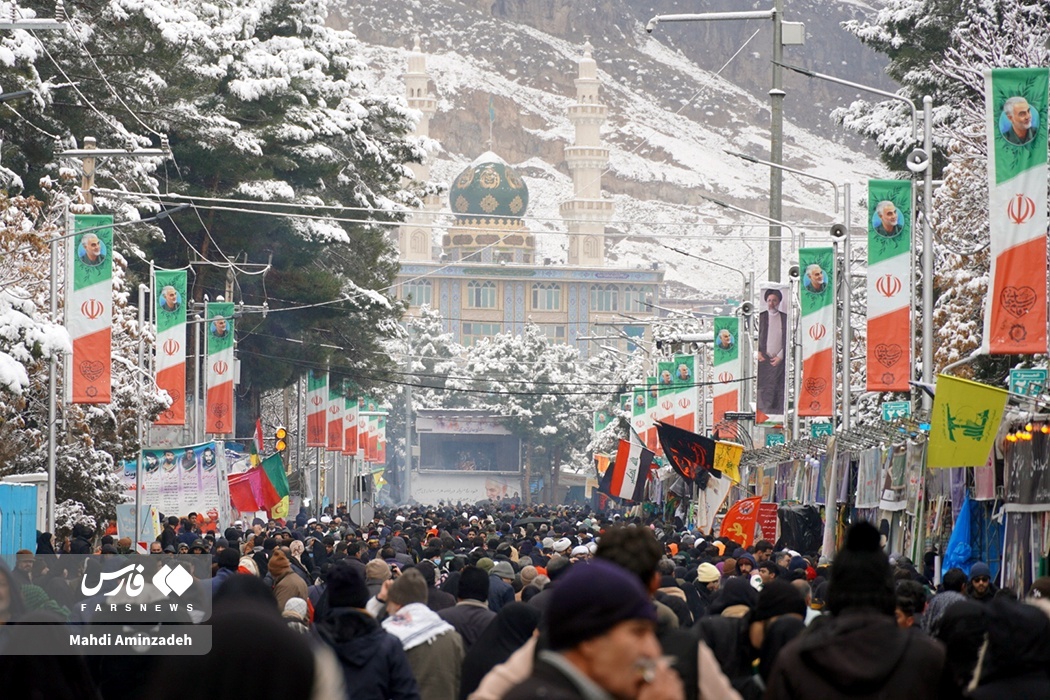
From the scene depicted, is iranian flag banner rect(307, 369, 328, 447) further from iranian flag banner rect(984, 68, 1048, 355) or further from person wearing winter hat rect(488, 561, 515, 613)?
person wearing winter hat rect(488, 561, 515, 613)

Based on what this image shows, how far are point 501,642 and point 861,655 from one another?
328 centimetres

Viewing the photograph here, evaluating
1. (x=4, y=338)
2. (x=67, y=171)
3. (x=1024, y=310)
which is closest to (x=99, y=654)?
(x=1024, y=310)

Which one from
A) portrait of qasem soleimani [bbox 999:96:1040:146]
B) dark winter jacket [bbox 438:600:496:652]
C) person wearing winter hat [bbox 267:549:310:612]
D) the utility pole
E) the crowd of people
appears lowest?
person wearing winter hat [bbox 267:549:310:612]

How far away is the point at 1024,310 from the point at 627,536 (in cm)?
1096

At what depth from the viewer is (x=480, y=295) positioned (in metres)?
172

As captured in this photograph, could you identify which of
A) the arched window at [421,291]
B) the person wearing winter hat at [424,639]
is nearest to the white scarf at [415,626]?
the person wearing winter hat at [424,639]

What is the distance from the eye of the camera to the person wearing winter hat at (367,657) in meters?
8.24

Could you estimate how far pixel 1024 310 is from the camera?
16344 mm

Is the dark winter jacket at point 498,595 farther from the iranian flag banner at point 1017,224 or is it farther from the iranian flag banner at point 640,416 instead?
the iranian flag banner at point 640,416

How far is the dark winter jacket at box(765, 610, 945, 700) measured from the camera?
617 cm

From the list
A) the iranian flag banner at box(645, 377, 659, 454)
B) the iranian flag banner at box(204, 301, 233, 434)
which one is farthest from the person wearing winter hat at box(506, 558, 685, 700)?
the iranian flag banner at box(645, 377, 659, 454)

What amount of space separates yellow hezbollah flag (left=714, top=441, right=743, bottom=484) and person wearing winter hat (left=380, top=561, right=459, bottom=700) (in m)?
20.4

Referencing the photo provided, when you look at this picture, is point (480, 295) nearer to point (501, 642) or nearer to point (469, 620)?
point (469, 620)

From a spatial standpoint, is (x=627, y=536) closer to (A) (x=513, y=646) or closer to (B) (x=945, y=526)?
(A) (x=513, y=646)
